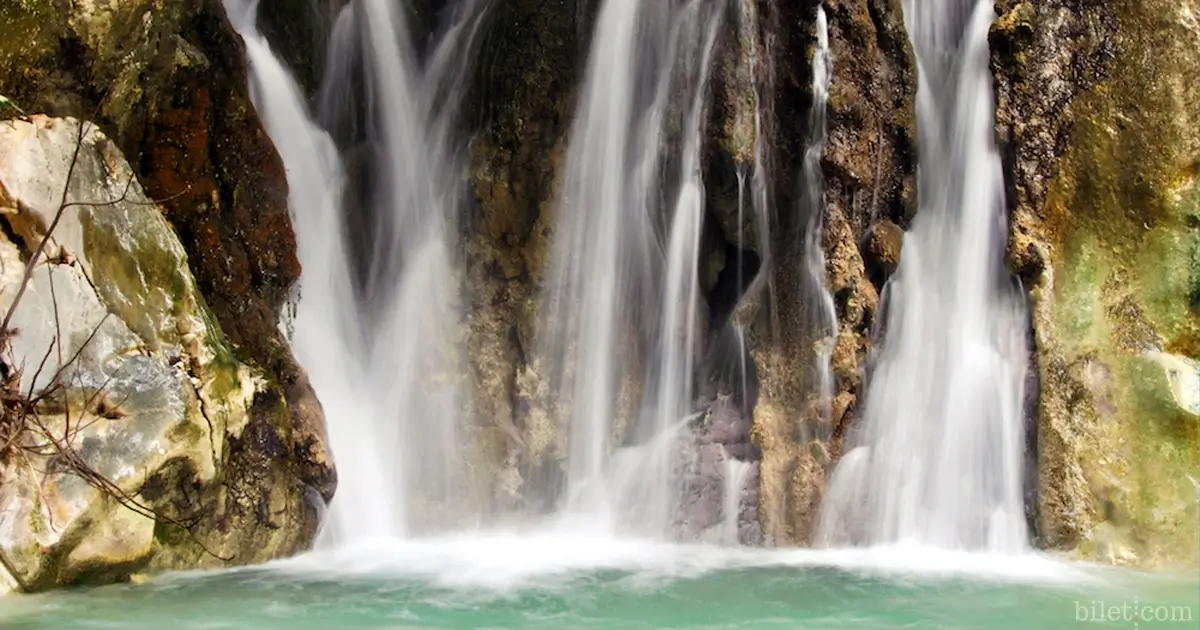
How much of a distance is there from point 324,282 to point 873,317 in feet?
16.5

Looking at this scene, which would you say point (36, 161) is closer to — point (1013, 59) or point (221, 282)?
point (221, 282)

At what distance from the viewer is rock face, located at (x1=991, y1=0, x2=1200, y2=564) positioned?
8812mm

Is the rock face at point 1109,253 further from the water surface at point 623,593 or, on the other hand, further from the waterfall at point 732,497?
the waterfall at point 732,497

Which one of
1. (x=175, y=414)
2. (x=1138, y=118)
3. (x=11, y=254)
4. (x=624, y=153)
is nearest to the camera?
(x=11, y=254)

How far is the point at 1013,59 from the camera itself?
10.0 m

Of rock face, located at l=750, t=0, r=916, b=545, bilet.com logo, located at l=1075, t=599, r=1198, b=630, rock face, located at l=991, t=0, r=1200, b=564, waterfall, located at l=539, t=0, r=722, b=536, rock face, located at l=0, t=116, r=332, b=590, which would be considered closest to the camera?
rock face, located at l=0, t=116, r=332, b=590

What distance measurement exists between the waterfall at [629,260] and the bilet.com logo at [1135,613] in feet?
12.3

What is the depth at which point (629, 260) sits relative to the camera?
34.1 feet

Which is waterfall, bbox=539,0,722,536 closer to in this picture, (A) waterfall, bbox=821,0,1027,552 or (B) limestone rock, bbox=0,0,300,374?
(A) waterfall, bbox=821,0,1027,552

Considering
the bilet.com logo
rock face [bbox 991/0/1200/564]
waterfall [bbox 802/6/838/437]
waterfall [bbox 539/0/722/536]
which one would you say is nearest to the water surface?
the bilet.com logo

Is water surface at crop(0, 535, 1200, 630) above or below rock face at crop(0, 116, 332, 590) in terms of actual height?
below

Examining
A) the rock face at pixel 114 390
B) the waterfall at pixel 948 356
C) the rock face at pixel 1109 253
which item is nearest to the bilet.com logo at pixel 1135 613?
the rock face at pixel 1109 253

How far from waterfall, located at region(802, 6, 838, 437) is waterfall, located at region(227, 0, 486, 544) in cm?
340

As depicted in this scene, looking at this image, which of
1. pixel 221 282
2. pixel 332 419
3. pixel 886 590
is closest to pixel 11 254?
pixel 221 282
